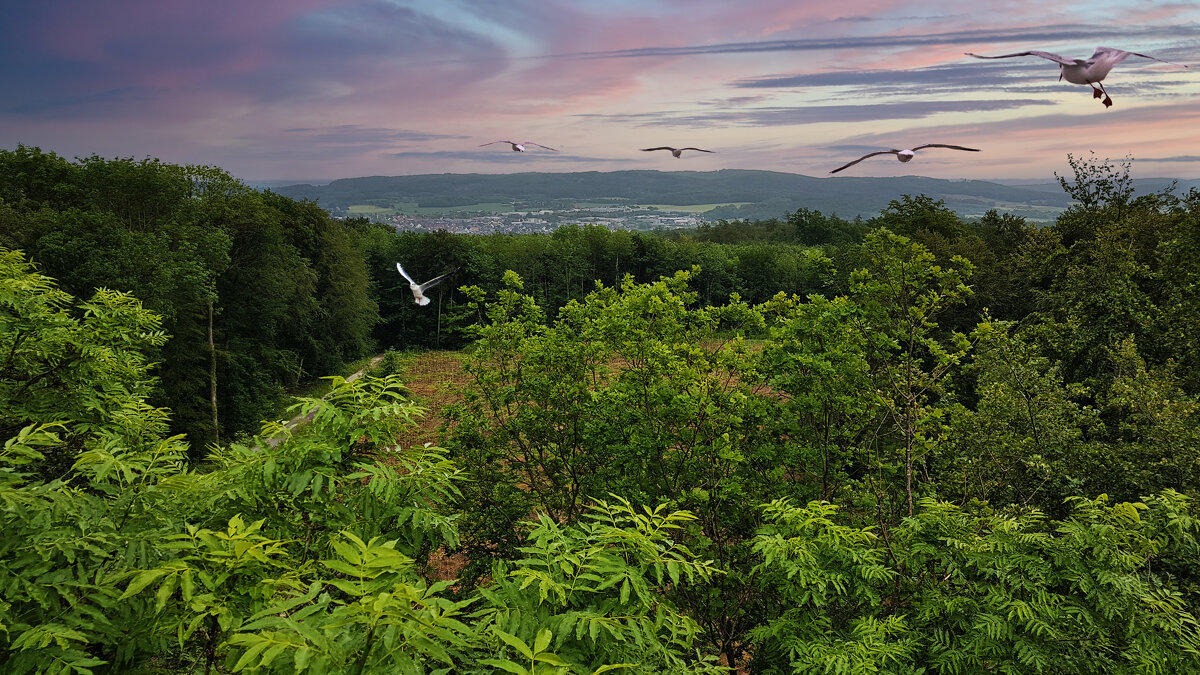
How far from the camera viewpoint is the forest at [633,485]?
136 inches

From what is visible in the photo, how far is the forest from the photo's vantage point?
3449 mm

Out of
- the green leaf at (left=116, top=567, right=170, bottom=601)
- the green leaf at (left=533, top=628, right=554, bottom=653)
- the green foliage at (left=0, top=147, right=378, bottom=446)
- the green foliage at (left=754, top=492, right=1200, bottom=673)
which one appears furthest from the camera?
the green foliage at (left=0, top=147, right=378, bottom=446)

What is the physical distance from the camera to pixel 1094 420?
13.0 metres

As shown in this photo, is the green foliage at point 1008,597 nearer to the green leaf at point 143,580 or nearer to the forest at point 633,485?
the forest at point 633,485

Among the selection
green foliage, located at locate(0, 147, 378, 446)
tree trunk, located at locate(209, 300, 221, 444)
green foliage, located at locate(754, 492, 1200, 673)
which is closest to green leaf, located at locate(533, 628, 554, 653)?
green foliage, located at locate(754, 492, 1200, 673)

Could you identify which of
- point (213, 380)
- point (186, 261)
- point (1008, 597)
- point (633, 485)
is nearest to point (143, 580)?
point (1008, 597)

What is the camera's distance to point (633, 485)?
1081cm

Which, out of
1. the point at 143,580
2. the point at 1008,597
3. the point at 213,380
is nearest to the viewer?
the point at 143,580

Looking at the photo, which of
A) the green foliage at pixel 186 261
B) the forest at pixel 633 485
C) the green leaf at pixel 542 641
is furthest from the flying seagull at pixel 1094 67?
the green foliage at pixel 186 261

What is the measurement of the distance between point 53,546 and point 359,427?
1.92 metres

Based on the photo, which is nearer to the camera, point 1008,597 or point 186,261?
point 1008,597

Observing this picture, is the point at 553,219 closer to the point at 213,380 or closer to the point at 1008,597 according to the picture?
the point at 213,380

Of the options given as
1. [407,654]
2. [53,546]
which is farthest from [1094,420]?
[53,546]

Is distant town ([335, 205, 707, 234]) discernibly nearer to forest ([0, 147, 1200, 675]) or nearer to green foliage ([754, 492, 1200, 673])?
forest ([0, 147, 1200, 675])
